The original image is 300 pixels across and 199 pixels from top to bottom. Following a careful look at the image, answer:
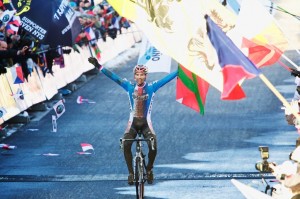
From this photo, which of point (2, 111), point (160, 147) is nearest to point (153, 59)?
point (160, 147)

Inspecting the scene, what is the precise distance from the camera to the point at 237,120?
84.3ft

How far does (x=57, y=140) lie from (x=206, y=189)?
19.9 feet

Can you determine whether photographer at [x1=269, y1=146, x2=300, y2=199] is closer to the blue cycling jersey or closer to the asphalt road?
the asphalt road

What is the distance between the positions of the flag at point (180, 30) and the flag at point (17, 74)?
957 centimetres

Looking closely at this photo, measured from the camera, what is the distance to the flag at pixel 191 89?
1716 cm

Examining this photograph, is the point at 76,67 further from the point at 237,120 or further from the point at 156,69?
the point at 156,69

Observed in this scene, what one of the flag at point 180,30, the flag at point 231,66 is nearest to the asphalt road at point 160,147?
the flag at point 180,30

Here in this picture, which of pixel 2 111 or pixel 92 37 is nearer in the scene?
pixel 2 111

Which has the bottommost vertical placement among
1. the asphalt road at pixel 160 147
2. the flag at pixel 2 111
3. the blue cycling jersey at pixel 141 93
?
the asphalt road at pixel 160 147

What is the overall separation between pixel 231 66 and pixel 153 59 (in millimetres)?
5710

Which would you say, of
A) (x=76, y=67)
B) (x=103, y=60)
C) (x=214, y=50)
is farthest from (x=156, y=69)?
(x=103, y=60)

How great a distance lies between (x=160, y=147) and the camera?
74.1ft

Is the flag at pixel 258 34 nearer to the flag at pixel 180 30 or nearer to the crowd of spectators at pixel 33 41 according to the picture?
the flag at pixel 180 30

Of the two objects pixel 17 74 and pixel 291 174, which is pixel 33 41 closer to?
pixel 17 74
